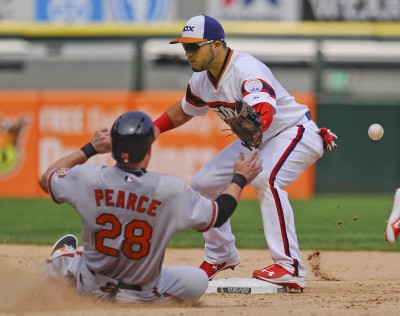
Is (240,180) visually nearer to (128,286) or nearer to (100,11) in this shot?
(128,286)

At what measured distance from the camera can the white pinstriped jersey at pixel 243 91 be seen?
5.69 metres

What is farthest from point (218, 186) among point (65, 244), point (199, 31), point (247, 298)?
point (65, 244)

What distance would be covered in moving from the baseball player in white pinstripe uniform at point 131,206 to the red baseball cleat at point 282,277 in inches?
43.6

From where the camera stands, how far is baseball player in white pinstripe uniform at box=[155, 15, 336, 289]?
5.81m

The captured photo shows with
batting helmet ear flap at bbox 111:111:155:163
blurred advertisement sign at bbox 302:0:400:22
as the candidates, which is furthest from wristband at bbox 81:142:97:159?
blurred advertisement sign at bbox 302:0:400:22

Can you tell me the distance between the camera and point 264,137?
6.09 m

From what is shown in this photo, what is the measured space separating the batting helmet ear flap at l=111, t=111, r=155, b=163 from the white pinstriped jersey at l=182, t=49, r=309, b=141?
107cm

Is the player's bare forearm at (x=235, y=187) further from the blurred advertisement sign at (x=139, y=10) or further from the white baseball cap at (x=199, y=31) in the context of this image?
the blurred advertisement sign at (x=139, y=10)

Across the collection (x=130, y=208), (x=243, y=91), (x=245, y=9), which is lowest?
(x=130, y=208)

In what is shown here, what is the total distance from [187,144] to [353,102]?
8.02ft

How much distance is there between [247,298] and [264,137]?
3.44 feet

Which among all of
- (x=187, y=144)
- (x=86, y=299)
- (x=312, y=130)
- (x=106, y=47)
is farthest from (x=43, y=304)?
(x=106, y=47)

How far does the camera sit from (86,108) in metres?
13.0

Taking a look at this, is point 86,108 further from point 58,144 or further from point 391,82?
point 391,82
